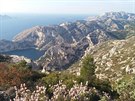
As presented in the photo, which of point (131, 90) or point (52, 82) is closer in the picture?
point (131, 90)

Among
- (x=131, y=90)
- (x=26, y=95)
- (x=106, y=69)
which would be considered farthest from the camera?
(x=106, y=69)

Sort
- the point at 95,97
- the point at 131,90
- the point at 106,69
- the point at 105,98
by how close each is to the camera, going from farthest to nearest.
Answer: the point at 106,69 → the point at 95,97 → the point at 131,90 → the point at 105,98

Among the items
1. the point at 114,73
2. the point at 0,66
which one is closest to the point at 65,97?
the point at 0,66

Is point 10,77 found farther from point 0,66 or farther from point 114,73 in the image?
point 114,73

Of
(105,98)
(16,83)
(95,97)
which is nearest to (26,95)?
(105,98)

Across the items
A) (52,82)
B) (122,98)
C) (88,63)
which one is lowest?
(88,63)

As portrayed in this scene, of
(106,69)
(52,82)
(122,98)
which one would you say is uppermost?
(122,98)

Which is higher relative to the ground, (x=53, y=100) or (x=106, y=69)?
(x=53, y=100)

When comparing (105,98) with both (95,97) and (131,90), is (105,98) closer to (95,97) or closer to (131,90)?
(131,90)

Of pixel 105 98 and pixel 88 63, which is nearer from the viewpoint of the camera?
pixel 105 98
